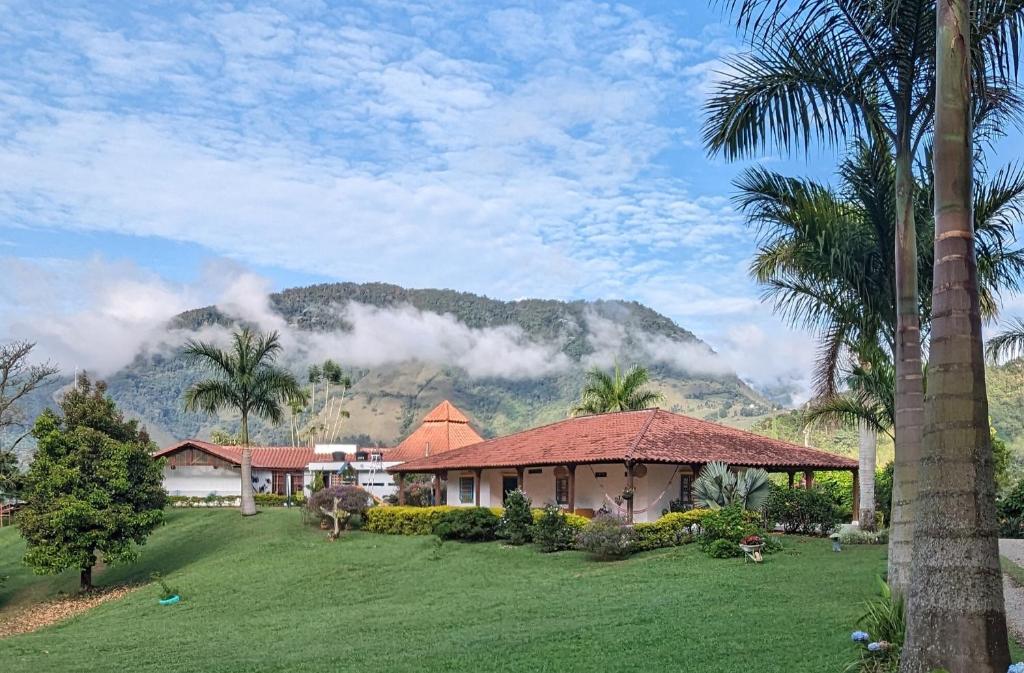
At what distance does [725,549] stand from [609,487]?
923 cm

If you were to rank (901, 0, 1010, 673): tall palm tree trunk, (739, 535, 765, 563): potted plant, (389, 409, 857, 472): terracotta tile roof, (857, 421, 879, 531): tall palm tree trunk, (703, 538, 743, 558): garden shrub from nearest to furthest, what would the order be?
1. (901, 0, 1010, 673): tall palm tree trunk
2. (739, 535, 765, 563): potted plant
3. (703, 538, 743, 558): garden shrub
4. (857, 421, 879, 531): tall palm tree trunk
5. (389, 409, 857, 472): terracotta tile roof

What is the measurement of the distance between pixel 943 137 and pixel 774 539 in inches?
625

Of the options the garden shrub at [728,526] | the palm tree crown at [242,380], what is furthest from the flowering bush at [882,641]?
the palm tree crown at [242,380]

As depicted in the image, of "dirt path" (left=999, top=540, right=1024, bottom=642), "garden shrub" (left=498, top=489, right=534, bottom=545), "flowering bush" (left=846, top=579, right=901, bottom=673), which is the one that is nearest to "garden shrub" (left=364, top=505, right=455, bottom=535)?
"garden shrub" (left=498, top=489, right=534, bottom=545)

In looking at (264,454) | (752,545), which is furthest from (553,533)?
(264,454)

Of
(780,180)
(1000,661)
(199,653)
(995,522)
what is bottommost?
(199,653)

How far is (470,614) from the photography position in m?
14.2

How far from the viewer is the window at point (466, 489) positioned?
33.3m

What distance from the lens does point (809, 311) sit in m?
13.1

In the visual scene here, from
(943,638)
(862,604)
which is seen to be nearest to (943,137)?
(943,638)

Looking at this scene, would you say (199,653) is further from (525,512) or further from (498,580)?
(525,512)

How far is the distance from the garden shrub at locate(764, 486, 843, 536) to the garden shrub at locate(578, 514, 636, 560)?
507 centimetres

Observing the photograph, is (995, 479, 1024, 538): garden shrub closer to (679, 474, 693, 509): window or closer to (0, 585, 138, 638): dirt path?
(679, 474, 693, 509): window

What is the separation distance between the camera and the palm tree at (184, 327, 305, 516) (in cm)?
3359
